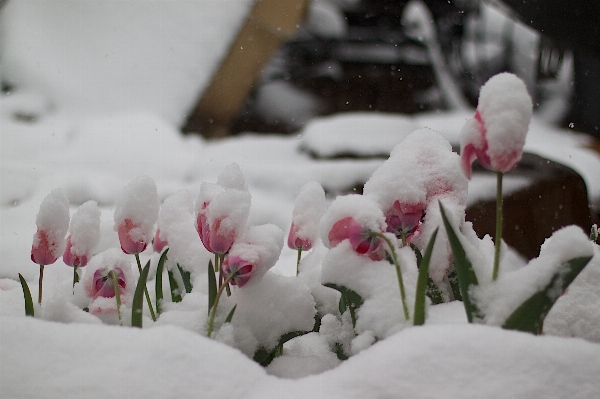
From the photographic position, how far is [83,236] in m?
0.45

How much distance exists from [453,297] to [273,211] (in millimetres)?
702

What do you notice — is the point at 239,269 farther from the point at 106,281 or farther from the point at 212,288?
the point at 106,281

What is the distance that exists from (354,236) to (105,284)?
0.21 metres

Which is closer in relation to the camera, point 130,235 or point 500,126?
point 500,126

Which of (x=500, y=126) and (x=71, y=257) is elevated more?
(x=500, y=126)

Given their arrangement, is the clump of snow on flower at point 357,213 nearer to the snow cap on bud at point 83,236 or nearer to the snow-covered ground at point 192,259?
the snow-covered ground at point 192,259

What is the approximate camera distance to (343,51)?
121 centimetres

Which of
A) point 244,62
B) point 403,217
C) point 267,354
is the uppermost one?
point 244,62

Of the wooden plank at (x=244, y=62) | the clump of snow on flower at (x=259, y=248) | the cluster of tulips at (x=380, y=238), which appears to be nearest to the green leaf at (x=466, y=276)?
the cluster of tulips at (x=380, y=238)

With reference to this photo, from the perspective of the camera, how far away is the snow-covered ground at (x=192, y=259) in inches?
11.3

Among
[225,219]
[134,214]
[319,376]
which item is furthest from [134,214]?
[319,376]

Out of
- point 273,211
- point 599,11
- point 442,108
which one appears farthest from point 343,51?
point 599,11

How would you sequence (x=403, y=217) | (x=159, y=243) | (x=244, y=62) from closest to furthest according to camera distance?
1. (x=403, y=217)
2. (x=159, y=243)
3. (x=244, y=62)

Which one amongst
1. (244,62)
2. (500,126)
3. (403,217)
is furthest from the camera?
(244,62)
